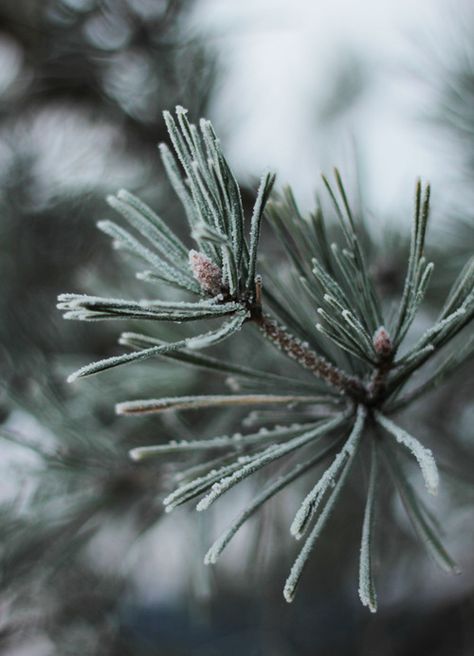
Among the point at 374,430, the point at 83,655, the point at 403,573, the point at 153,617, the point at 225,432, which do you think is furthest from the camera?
the point at 153,617

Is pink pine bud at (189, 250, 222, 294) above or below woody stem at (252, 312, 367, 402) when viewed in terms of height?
above

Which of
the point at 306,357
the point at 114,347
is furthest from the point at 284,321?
the point at 114,347

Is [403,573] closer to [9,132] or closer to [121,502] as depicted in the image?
[121,502]

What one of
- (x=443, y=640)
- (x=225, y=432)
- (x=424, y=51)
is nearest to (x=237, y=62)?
(x=424, y=51)

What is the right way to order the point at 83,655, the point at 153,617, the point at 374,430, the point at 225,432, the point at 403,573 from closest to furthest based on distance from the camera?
the point at 374,430 → the point at 225,432 → the point at 83,655 → the point at 403,573 → the point at 153,617

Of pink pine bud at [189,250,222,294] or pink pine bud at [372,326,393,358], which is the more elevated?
pink pine bud at [189,250,222,294]
